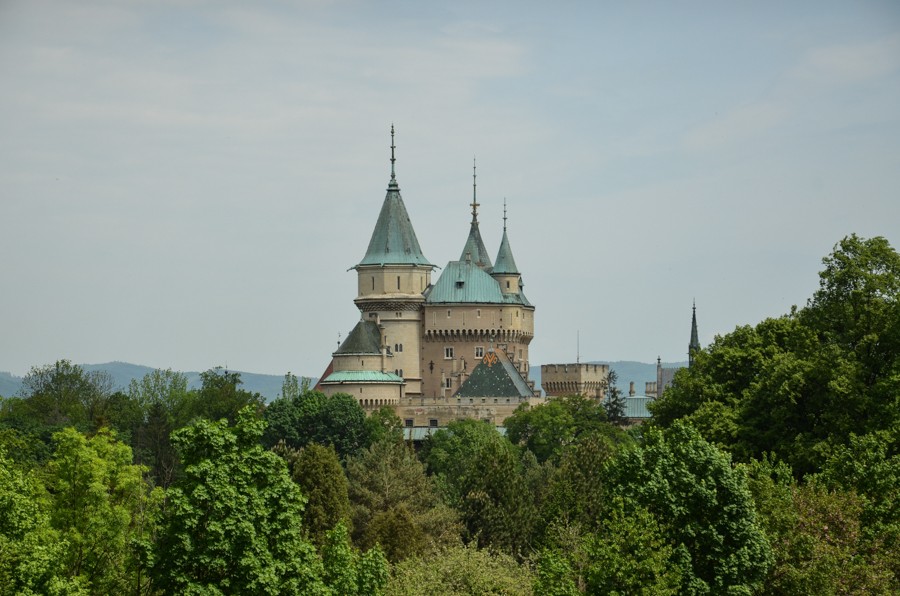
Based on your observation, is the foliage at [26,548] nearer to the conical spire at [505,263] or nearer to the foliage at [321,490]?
the foliage at [321,490]

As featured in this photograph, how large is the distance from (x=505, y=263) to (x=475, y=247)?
4.77 metres

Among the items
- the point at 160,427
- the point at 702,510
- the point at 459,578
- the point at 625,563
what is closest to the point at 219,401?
the point at 160,427

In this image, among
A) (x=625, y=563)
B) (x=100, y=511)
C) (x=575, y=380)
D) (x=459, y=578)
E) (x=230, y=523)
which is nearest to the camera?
(x=230, y=523)

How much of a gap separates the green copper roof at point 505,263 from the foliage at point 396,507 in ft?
191

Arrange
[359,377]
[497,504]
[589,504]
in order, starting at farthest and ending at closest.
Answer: [359,377] → [497,504] → [589,504]

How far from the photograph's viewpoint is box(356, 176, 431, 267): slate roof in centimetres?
16400

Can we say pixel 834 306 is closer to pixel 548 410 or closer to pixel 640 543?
pixel 640 543

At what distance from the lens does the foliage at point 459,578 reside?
61906mm

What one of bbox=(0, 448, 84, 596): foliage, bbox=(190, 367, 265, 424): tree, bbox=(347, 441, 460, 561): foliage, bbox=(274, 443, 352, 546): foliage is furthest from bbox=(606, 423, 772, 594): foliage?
bbox=(190, 367, 265, 424): tree

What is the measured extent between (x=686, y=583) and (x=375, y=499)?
42679 millimetres

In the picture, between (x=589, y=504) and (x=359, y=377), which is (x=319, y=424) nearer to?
(x=359, y=377)

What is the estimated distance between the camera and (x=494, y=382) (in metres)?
160

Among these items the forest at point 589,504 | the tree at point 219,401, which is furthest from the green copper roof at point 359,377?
the forest at point 589,504

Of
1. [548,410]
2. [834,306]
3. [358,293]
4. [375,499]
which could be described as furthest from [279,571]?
[358,293]
